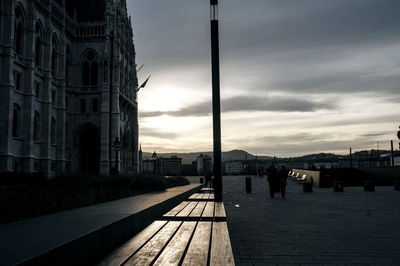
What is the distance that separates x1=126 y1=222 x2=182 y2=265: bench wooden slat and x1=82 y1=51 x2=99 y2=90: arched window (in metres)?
48.7

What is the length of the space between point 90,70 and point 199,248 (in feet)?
166

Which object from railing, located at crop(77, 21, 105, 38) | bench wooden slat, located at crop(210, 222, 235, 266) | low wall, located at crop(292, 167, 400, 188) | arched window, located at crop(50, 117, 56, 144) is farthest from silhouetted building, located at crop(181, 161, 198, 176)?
bench wooden slat, located at crop(210, 222, 235, 266)

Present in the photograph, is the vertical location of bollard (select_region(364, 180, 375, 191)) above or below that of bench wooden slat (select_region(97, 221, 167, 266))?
below

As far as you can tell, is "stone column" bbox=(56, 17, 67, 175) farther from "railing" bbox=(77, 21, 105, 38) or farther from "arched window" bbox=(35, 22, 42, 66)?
"railing" bbox=(77, 21, 105, 38)

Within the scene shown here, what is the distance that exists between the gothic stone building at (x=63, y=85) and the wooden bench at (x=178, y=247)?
26287 millimetres

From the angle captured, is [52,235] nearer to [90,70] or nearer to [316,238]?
[316,238]

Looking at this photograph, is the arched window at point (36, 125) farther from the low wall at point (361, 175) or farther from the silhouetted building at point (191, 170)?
the silhouetted building at point (191, 170)

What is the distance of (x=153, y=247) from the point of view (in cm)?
383

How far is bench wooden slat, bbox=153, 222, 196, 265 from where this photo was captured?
3258 mm

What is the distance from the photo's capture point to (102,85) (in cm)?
4906

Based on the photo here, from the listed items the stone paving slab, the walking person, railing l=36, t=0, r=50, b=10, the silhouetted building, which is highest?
railing l=36, t=0, r=50, b=10

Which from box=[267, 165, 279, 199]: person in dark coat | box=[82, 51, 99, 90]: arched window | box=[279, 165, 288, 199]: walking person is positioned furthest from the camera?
box=[82, 51, 99, 90]: arched window

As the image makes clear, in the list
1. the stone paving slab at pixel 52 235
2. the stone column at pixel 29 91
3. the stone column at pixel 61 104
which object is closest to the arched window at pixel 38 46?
the stone column at pixel 29 91

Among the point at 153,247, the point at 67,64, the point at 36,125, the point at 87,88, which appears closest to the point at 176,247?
the point at 153,247
